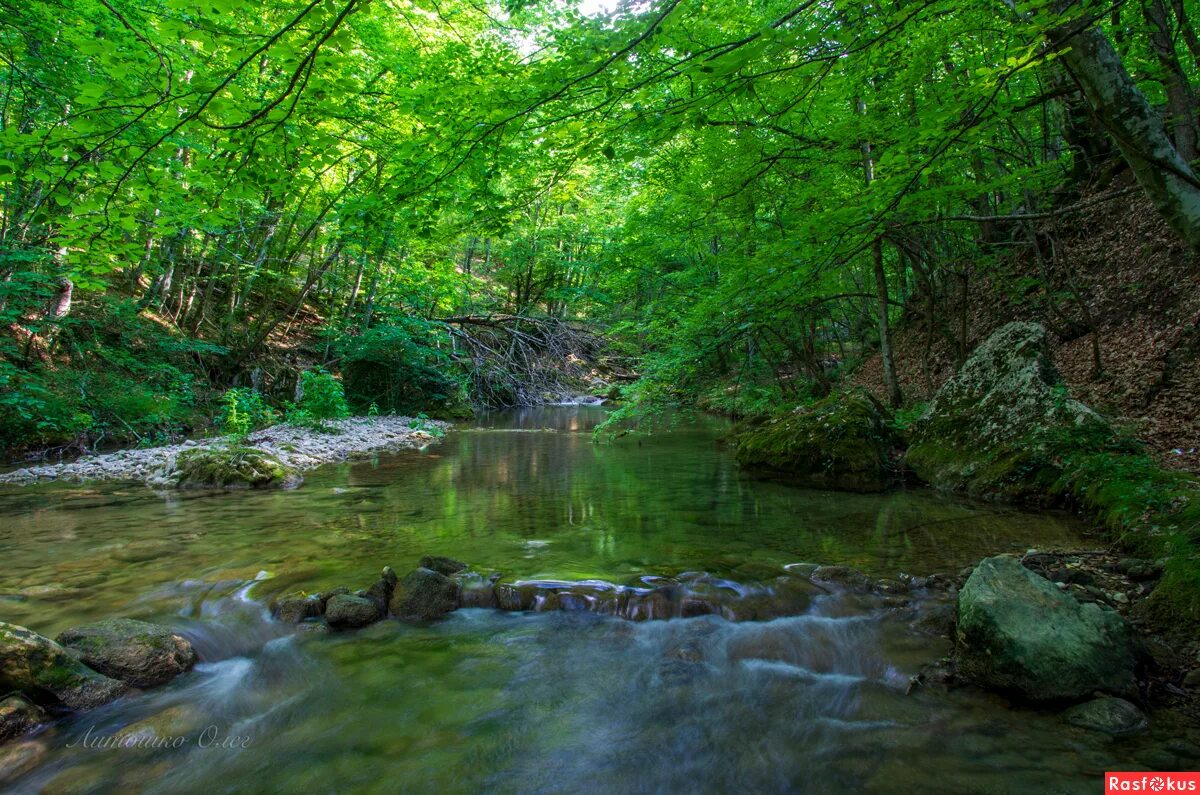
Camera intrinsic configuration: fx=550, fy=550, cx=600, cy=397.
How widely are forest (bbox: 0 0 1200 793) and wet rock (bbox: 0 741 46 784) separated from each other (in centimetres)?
2

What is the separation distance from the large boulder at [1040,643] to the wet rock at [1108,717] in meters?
0.08

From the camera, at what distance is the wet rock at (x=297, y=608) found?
3875mm

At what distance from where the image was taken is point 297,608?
12.9ft

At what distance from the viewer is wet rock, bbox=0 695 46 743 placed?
2.57 metres

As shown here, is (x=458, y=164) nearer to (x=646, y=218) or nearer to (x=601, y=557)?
(x=601, y=557)

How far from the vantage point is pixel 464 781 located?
249 centimetres

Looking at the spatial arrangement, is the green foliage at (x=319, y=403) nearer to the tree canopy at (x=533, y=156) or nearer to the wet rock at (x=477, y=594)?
the tree canopy at (x=533, y=156)

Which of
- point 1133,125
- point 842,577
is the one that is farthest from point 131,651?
point 1133,125

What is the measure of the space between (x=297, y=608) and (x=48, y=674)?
130 centimetres

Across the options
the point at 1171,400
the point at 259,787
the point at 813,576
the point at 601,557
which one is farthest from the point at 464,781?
the point at 1171,400

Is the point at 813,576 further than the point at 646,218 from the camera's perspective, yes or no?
No

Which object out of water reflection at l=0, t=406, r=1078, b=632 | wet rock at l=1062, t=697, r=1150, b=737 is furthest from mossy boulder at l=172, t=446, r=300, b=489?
wet rock at l=1062, t=697, r=1150, b=737

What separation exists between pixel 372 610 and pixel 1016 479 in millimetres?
6760

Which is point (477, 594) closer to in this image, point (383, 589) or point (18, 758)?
point (383, 589)
